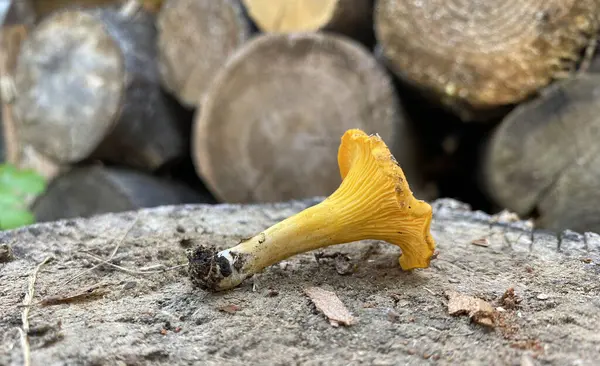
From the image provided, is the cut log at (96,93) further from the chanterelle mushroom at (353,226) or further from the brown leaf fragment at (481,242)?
the brown leaf fragment at (481,242)

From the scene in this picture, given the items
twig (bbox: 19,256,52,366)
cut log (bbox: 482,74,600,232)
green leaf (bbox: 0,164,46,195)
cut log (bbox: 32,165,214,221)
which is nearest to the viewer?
twig (bbox: 19,256,52,366)

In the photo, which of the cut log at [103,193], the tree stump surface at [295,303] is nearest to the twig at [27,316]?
the tree stump surface at [295,303]

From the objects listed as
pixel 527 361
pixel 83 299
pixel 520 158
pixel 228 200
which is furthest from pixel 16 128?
pixel 527 361

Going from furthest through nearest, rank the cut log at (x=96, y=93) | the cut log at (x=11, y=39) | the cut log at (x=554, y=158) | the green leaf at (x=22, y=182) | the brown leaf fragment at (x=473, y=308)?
the cut log at (x=11, y=39)
the green leaf at (x=22, y=182)
the cut log at (x=96, y=93)
the cut log at (x=554, y=158)
the brown leaf fragment at (x=473, y=308)

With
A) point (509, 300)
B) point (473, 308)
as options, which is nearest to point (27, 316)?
point (473, 308)

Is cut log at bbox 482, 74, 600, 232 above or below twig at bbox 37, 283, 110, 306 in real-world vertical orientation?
above

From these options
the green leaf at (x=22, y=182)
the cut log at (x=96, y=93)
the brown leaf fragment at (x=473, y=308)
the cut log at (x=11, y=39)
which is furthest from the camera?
the cut log at (x=11, y=39)

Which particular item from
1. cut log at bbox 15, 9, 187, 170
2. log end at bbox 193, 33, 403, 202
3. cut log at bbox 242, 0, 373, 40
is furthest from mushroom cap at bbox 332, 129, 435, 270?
cut log at bbox 15, 9, 187, 170

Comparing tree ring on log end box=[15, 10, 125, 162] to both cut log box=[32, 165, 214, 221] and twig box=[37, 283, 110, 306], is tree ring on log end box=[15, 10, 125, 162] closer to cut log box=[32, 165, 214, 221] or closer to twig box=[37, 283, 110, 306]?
cut log box=[32, 165, 214, 221]
